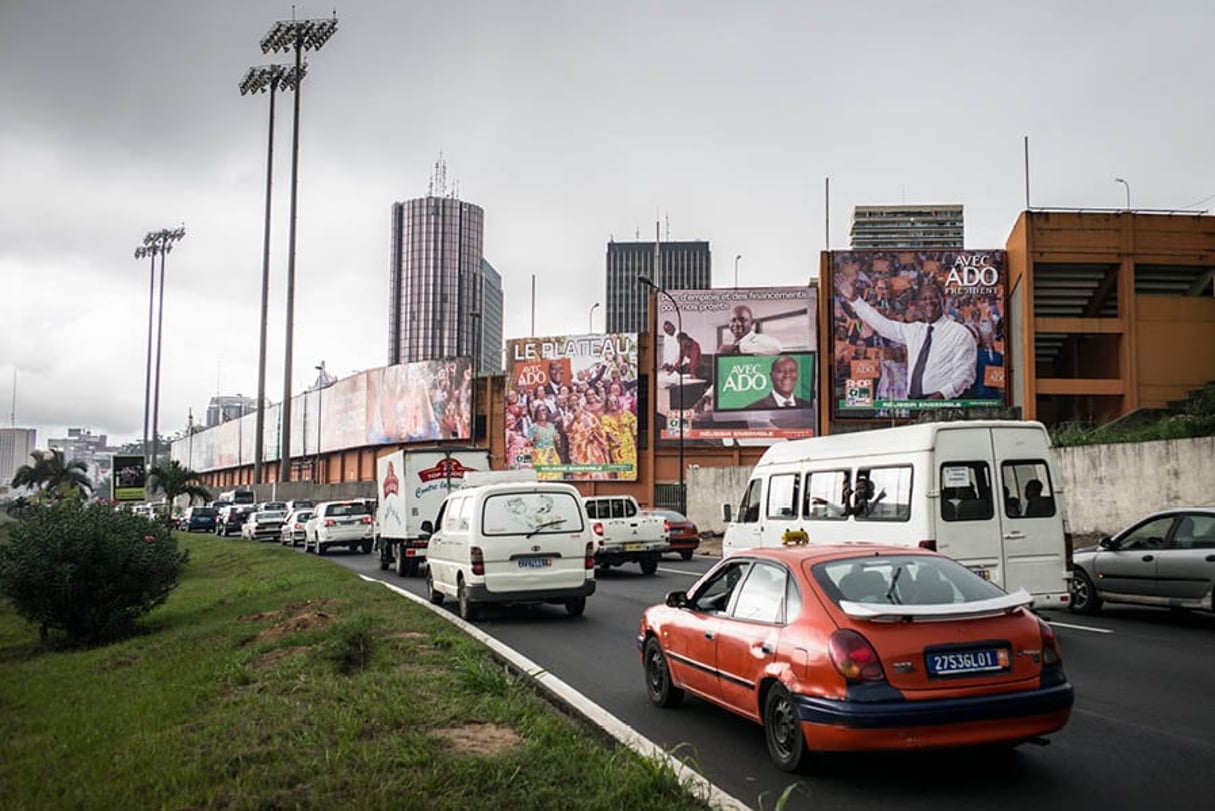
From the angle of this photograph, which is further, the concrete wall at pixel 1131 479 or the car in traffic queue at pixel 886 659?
the concrete wall at pixel 1131 479

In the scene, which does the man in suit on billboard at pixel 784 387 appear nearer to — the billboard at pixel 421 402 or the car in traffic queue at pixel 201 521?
the billboard at pixel 421 402

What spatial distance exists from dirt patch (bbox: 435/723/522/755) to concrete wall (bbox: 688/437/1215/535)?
2005 cm

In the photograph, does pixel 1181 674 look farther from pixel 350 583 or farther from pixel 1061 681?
pixel 350 583

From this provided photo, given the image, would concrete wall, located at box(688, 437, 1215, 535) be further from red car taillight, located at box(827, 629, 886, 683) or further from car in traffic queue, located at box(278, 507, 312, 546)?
car in traffic queue, located at box(278, 507, 312, 546)

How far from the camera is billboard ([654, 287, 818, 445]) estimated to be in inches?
2100

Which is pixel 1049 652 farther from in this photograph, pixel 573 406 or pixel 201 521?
pixel 201 521

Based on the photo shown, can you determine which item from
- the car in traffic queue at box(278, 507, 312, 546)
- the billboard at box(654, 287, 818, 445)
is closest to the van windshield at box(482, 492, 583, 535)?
the car in traffic queue at box(278, 507, 312, 546)

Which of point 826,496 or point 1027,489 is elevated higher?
point 1027,489

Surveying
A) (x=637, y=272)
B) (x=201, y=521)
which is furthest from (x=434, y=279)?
(x=201, y=521)

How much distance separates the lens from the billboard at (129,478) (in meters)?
32.0

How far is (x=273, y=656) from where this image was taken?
34.0ft

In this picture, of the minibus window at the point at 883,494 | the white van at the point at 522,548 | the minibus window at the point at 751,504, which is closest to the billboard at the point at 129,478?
the white van at the point at 522,548

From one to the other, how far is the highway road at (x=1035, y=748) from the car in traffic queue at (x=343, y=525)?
2522 centimetres

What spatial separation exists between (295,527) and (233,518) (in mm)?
17687
